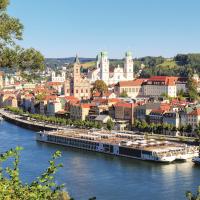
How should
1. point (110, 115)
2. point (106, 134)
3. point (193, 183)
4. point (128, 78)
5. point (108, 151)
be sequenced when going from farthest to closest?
point (128, 78), point (110, 115), point (106, 134), point (108, 151), point (193, 183)

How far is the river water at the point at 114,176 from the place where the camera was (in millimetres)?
7965

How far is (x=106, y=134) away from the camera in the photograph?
1541cm

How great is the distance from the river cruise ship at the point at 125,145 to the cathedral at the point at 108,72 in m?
15.4

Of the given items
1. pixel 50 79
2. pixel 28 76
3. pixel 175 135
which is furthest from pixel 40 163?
pixel 50 79

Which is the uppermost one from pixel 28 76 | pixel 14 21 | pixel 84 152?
pixel 14 21

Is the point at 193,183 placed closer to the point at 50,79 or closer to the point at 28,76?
the point at 28,76

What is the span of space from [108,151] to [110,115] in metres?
6.37

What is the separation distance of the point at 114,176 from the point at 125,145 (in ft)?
11.1

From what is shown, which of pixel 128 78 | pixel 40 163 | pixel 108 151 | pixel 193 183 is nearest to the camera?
pixel 193 183

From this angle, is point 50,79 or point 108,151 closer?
point 108,151

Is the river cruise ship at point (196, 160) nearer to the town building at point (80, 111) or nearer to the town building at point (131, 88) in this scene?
the town building at point (80, 111)

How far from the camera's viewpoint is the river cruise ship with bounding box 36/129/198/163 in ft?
38.9

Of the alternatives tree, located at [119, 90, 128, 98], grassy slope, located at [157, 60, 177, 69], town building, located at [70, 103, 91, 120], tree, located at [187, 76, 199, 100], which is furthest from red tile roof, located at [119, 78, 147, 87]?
grassy slope, located at [157, 60, 177, 69]

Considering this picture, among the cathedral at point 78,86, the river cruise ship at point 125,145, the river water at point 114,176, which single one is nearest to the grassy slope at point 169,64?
the cathedral at point 78,86
